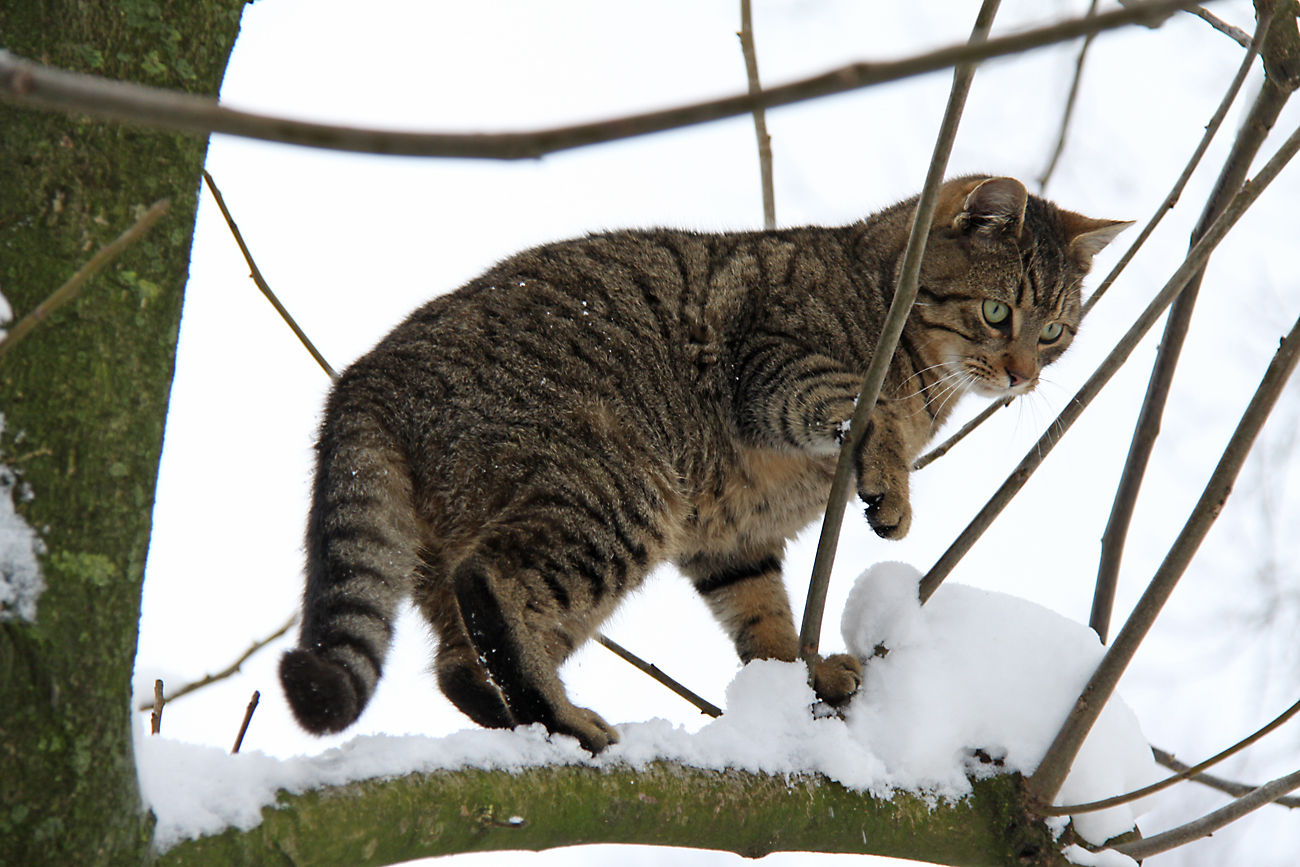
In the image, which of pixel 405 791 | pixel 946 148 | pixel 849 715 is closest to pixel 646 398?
pixel 849 715

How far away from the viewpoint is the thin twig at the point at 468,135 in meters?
0.63

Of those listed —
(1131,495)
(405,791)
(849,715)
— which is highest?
(1131,495)

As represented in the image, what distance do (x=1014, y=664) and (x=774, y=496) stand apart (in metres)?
1.02

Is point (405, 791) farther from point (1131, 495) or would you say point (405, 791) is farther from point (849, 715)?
point (1131, 495)

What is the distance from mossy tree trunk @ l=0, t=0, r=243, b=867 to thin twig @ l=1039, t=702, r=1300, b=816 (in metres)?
1.74

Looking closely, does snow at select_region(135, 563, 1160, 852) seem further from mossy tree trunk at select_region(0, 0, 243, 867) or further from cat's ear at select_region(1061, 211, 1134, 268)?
cat's ear at select_region(1061, 211, 1134, 268)

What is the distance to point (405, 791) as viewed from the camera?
1574mm

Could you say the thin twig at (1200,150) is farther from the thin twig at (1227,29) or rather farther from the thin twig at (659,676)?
the thin twig at (659,676)

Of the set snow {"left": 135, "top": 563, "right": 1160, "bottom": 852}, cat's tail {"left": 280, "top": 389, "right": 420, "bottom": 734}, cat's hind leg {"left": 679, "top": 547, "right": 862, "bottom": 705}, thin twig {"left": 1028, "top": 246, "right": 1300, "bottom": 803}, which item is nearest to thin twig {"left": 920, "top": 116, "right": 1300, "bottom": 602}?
thin twig {"left": 1028, "top": 246, "right": 1300, "bottom": 803}

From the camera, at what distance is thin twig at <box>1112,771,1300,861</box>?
187cm

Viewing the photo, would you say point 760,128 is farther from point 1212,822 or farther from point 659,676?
point 1212,822

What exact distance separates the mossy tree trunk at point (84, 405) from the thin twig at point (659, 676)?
4.95 ft

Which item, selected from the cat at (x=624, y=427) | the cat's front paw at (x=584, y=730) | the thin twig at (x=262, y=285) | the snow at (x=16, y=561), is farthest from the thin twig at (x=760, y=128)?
the snow at (x=16, y=561)

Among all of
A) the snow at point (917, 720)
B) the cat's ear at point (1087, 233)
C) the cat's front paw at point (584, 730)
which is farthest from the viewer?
the cat's ear at point (1087, 233)
